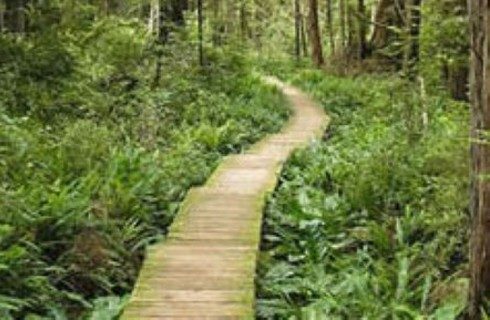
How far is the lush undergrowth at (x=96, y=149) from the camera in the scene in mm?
8602

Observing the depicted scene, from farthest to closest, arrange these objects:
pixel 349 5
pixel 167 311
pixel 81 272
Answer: pixel 349 5 < pixel 81 272 < pixel 167 311

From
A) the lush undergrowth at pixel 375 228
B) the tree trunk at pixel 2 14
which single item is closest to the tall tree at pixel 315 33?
the tree trunk at pixel 2 14

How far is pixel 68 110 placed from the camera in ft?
51.1

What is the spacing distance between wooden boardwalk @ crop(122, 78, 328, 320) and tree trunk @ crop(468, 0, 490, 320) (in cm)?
202

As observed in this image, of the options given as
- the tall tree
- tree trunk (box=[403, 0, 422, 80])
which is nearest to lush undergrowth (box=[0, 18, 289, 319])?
tree trunk (box=[403, 0, 422, 80])

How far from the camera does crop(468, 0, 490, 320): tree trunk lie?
289 inches

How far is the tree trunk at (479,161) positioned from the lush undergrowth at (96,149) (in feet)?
10.8

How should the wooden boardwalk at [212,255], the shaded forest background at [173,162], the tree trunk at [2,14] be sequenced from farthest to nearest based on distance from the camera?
1. the tree trunk at [2,14]
2. the shaded forest background at [173,162]
3. the wooden boardwalk at [212,255]

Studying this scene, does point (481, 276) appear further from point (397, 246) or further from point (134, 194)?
point (134, 194)

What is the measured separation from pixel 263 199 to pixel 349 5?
2335 centimetres

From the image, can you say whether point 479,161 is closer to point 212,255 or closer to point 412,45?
point 212,255

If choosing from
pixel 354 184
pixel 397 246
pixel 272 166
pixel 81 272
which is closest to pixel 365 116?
pixel 272 166

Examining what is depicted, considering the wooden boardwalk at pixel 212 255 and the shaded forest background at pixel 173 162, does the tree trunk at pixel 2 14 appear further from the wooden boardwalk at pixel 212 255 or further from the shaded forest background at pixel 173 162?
the wooden boardwalk at pixel 212 255

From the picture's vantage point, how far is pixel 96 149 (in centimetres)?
1230
